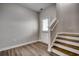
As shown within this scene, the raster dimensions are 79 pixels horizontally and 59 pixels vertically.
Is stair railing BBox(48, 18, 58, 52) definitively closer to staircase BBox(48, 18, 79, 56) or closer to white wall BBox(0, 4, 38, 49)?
staircase BBox(48, 18, 79, 56)

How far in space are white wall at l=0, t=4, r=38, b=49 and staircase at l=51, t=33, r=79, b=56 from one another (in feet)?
1.62

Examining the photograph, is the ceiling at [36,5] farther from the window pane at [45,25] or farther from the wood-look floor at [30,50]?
the wood-look floor at [30,50]

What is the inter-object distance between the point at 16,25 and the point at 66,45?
115 cm

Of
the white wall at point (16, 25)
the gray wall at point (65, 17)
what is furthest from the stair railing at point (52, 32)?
the white wall at point (16, 25)

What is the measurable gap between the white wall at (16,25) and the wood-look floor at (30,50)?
123 millimetres

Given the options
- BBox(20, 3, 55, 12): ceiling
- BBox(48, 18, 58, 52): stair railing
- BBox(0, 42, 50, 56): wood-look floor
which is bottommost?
BBox(0, 42, 50, 56): wood-look floor

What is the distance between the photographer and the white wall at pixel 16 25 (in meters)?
1.38

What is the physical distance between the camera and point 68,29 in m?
1.71

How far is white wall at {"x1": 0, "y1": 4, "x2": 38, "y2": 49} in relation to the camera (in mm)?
1385

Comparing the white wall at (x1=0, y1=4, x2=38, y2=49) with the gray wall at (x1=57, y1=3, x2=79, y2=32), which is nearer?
the white wall at (x1=0, y1=4, x2=38, y2=49)

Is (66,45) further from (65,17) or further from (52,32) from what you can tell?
(65,17)

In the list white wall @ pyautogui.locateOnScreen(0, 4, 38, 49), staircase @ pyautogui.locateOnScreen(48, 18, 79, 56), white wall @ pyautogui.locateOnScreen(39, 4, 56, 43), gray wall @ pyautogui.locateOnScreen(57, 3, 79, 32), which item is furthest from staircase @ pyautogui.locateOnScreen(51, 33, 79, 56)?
white wall @ pyautogui.locateOnScreen(0, 4, 38, 49)

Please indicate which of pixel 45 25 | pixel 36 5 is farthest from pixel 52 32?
pixel 36 5

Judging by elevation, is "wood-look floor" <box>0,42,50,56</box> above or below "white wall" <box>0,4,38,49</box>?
below
